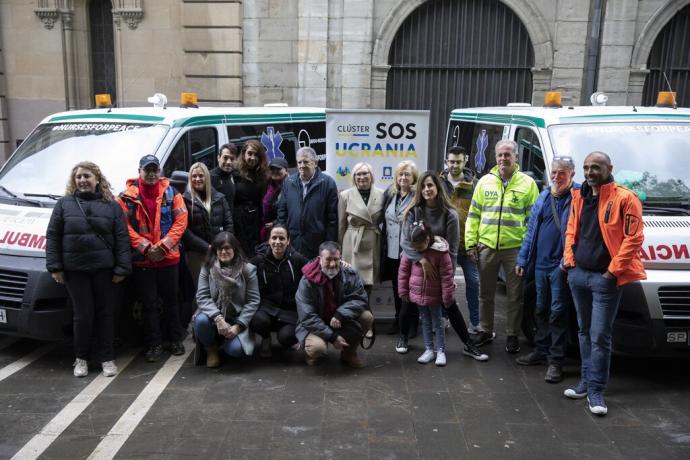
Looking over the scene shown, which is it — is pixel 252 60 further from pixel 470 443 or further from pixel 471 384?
pixel 470 443

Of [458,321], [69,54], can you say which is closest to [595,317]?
[458,321]

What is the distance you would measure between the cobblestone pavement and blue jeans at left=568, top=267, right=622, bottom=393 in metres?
0.30

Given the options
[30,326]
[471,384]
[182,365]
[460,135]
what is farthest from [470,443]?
[460,135]

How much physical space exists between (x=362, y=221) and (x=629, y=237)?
2.48 m

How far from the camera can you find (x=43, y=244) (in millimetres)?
5344

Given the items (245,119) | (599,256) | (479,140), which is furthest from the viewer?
(479,140)

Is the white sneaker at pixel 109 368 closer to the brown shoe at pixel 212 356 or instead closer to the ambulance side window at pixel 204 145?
the brown shoe at pixel 212 356

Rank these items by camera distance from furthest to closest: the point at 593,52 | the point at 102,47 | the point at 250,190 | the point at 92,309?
1. the point at 102,47
2. the point at 593,52
3. the point at 250,190
4. the point at 92,309

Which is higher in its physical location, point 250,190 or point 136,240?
point 250,190

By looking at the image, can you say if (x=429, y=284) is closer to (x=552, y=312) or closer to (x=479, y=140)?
(x=552, y=312)

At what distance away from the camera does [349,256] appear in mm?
6215

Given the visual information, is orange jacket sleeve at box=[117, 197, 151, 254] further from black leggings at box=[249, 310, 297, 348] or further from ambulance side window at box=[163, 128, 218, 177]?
black leggings at box=[249, 310, 297, 348]

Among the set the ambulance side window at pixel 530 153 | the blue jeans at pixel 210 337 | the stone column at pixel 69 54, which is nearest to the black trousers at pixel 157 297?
the blue jeans at pixel 210 337

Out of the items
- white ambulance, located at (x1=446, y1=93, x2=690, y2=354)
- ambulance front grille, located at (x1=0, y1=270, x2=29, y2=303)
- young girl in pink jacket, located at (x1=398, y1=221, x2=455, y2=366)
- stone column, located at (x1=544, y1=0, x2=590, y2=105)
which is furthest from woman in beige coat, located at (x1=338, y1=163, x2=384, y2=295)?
stone column, located at (x1=544, y1=0, x2=590, y2=105)
